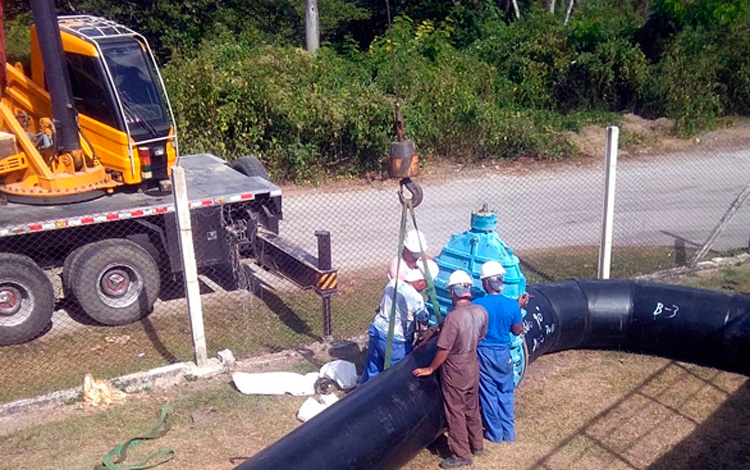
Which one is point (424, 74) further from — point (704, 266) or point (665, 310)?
point (665, 310)

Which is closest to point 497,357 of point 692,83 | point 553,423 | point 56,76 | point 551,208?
point 553,423

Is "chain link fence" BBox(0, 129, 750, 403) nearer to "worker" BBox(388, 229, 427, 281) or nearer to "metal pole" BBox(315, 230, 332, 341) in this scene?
"metal pole" BBox(315, 230, 332, 341)

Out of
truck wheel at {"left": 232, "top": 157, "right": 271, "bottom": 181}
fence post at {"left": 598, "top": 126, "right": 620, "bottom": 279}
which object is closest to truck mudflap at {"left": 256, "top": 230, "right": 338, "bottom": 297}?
truck wheel at {"left": 232, "top": 157, "right": 271, "bottom": 181}

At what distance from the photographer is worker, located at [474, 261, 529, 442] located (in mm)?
6273

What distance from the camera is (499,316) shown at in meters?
6.26

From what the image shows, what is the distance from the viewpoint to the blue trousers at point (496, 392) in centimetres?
635

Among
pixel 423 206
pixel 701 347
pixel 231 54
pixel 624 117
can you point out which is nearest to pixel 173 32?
pixel 231 54

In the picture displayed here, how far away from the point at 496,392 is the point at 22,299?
5.19 m

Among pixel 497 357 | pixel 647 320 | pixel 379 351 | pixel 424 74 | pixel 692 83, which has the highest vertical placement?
pixel 424 74

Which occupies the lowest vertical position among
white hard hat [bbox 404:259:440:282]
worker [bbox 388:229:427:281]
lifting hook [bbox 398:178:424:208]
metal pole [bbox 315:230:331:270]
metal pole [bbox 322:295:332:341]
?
metal pole [bbox 322:295:332:341]

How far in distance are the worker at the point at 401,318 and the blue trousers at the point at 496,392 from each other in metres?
0.68

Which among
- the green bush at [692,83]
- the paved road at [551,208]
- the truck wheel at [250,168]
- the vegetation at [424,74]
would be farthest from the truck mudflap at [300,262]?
the green bush at [692,83]

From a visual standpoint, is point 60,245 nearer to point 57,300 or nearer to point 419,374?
point 57,300

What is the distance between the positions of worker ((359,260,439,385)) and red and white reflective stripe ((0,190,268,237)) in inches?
127
